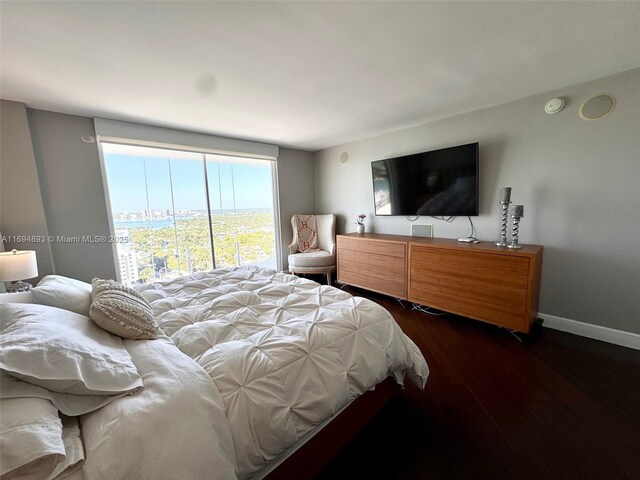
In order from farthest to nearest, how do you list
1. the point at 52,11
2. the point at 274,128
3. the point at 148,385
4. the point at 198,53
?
the point at 274,128
the point at 198,53
the point at 52,11
the point at 148,385

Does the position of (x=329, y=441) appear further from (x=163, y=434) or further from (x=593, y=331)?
(x=593, y=331)

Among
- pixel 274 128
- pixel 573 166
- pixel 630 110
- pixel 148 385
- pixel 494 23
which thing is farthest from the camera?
pixel 274 128

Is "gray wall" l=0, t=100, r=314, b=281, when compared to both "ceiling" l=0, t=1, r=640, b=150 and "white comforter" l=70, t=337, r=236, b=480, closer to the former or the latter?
"ceiling" l=0, t=1, r=640, b=150

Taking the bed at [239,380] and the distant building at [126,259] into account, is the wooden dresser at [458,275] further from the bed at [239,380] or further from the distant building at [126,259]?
the distant building at [126,259]

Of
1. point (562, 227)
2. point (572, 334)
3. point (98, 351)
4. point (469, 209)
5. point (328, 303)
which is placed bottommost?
point (572, 334)

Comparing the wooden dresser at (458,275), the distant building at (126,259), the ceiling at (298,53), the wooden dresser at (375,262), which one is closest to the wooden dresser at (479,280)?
the wooden dresser at (458,275)

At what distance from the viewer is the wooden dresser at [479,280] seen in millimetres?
2111

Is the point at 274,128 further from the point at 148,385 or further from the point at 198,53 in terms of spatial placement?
the point at 148,385

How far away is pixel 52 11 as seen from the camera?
47.5 inches

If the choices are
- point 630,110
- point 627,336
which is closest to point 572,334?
point 627,336

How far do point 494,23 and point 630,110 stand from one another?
61.3 inches

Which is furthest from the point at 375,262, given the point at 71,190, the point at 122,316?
the point at 71,190

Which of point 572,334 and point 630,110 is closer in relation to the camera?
point 630,110

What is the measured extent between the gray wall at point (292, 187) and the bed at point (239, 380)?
258cm
